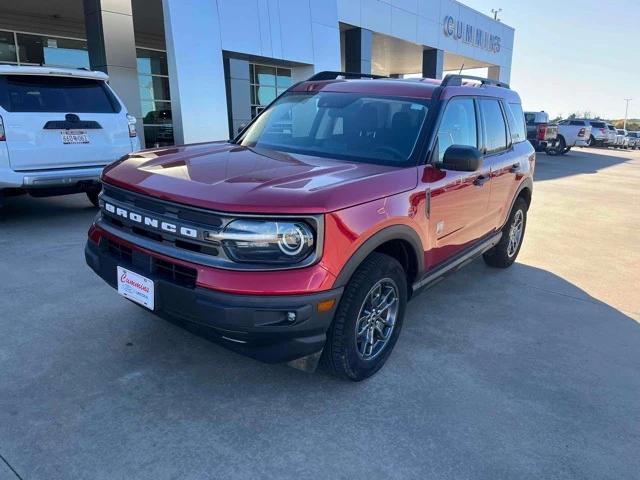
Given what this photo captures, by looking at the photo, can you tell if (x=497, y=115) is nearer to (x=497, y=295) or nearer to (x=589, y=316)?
(x=497, y=295)

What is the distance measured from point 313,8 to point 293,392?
47.3 feet

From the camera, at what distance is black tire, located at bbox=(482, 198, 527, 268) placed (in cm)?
530

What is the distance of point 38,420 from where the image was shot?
2551mm

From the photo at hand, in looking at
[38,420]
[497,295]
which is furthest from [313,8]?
[38,420]

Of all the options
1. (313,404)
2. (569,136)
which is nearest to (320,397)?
(313,404)

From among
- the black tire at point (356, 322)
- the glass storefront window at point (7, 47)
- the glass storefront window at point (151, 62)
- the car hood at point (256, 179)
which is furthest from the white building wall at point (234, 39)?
the black tire at point (356, 322)

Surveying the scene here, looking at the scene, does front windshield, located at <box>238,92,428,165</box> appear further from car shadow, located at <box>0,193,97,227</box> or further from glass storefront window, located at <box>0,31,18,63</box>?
glass storefront window, located at <box>0,31,18,63</box>

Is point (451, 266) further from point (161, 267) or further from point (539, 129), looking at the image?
point (539, 129)

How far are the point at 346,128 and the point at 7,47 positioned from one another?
15.0 m

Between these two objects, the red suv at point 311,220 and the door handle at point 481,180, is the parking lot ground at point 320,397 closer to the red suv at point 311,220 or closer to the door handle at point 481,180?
the red suv at point 311,220

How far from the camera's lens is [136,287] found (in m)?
2.73

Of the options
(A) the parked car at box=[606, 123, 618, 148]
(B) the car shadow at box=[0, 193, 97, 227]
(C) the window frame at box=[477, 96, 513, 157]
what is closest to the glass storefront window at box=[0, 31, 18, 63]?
(B) the car shadow at box=[0, 193, 97, 227]

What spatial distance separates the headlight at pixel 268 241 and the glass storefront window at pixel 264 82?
15.9 meters

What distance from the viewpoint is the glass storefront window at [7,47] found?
14.4 metres
